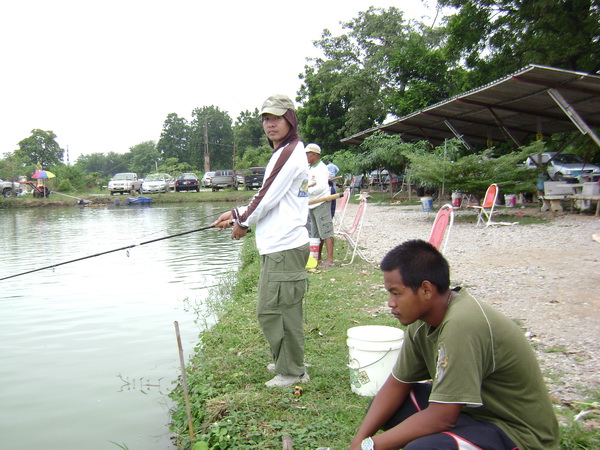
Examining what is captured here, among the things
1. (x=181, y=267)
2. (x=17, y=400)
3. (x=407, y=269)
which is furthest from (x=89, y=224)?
(x=407, y=269)

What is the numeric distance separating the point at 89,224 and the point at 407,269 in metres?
21.1

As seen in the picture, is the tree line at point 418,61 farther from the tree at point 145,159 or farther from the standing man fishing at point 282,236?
the tree at point 145,159

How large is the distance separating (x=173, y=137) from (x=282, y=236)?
88606 millimetres

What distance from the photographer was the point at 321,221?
8.06 metres

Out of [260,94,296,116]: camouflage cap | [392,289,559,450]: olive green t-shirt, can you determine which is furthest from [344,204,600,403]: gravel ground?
[260,94,296,116]: camouflage cap

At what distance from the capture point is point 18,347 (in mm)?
6105

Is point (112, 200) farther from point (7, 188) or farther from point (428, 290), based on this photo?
point (428, 290)

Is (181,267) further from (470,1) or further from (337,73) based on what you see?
(337,73)

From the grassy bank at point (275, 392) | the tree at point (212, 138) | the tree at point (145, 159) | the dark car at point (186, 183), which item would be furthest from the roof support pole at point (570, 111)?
the tree at point (145, 159)

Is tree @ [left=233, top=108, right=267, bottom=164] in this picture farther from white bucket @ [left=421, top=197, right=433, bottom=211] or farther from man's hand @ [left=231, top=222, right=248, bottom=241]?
man's hand @ [left=231, top=222, right=248, bottom=241]

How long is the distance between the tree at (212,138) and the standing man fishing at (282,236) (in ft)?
251

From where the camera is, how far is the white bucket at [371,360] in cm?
351

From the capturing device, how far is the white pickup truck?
3988 centimetres

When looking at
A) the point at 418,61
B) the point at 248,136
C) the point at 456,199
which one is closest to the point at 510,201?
the point at 456,199
